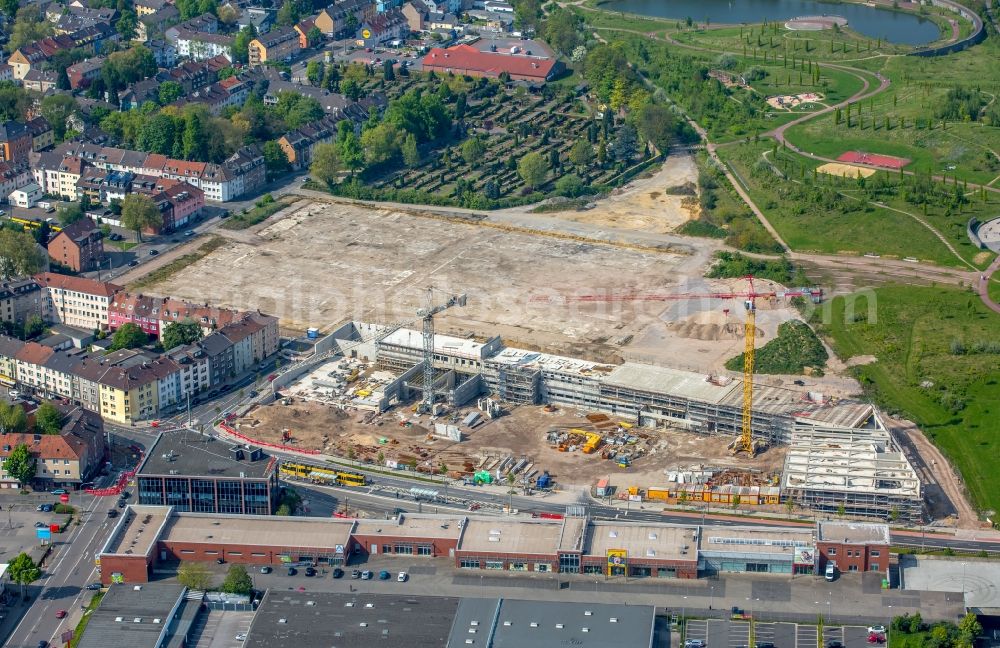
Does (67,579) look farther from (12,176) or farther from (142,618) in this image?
(12,176)

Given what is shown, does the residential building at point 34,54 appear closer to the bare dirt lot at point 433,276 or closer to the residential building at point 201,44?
the residential building at point 201,44

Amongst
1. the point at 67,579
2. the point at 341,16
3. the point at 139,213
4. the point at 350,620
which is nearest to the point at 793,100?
the point at 341,16

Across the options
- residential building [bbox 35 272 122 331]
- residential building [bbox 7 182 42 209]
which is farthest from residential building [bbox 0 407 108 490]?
residential building [bbox 7 182 42 209]

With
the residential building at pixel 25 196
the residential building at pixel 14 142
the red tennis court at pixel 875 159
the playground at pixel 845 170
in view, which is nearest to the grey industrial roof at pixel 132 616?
the residential building at pixel 25 196

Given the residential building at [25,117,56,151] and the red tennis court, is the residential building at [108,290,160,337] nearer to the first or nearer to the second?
the residential building at [25,117,56,151]

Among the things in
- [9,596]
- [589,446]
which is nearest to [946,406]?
[589,446]

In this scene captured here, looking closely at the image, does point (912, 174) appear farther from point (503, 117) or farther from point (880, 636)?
point (880, 636)
